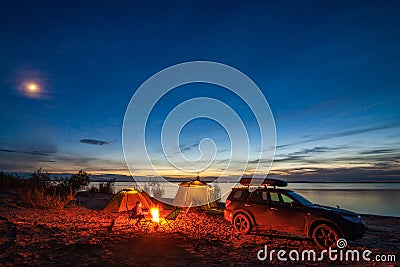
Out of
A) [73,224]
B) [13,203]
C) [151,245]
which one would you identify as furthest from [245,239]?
[13,203]

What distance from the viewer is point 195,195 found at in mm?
16656

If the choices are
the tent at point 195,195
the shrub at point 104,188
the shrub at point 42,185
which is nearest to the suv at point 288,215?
the tent at point 195,195

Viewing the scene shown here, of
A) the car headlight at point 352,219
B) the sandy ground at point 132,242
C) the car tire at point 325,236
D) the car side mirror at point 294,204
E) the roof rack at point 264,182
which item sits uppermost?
the roof rack at point 264,182

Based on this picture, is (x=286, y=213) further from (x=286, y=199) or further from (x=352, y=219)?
(x=352, y=219)

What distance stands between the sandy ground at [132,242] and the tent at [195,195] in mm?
3759

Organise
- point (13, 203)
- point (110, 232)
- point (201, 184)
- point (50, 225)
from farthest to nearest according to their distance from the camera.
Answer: point (201, 184), point (13, 203), point (50, 225), point (110, 232)

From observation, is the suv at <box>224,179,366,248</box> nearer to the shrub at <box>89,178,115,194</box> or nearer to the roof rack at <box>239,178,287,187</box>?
the roof rack at <box>239,178,287,187</box>

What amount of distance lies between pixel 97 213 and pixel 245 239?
7642 millimetres

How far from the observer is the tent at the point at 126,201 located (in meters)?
14.2

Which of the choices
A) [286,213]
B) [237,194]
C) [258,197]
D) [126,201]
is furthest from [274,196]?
[126,201]

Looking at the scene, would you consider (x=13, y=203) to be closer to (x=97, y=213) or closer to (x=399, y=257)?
(x=97, y=213)

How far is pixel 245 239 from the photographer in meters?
9.18

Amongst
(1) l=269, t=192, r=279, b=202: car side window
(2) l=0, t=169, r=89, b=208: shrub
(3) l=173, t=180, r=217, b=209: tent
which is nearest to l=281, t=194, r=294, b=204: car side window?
(1) l=269, t=192, r=279, b=202: car side window

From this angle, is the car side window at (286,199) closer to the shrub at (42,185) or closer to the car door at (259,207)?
the car door at (259,207)
